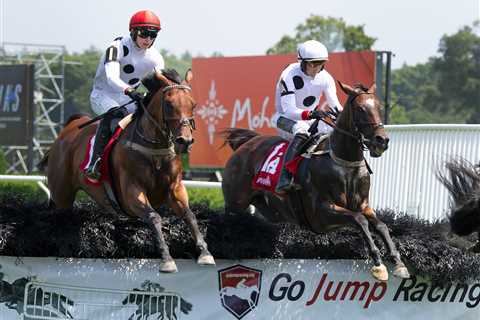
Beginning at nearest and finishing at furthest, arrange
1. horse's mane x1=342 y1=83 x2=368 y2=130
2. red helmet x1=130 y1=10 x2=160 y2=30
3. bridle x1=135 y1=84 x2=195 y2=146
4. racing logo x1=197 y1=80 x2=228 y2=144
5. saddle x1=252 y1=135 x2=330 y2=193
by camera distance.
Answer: bridle x1=135 y1=84 x2=195 y2=146
horse's mane x1=342 y1=83 x2=368 y2=130
red helmet x1=130 y1=10 x2=160 y2=30
saddle x1=252 y1=135 x2=330 y2=193
racing logo x1=197 y1=80 x2=228 y2=144

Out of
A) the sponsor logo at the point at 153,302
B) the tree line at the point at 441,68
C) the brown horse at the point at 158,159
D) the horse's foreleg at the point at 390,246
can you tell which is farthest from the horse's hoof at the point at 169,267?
the tree line at the point at 441,68

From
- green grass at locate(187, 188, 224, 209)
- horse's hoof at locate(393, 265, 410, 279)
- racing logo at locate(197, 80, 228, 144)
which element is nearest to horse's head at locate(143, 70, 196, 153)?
horse's hoof at locate(393, 265, 410, 279)

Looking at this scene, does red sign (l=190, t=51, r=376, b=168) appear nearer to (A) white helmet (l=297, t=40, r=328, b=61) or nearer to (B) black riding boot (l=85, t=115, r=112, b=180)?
(A) white helmet (l=297, t=40, r=328, b=61)

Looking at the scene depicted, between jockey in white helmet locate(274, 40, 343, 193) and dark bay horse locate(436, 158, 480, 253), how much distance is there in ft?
3.74

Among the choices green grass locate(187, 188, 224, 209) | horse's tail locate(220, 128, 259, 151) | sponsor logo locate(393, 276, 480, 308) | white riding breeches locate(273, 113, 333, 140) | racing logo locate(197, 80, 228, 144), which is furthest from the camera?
racing logo locate(197, 80, 228, 144)

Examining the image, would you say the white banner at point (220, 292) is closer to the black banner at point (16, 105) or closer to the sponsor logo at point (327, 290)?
the sponsor logo at point (327, 290)

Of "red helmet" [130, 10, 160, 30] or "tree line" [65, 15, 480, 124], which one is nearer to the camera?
"red helmet" [130, 10, 160, 30]

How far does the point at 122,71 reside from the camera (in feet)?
26.6

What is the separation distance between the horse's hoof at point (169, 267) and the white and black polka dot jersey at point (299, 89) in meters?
2.16

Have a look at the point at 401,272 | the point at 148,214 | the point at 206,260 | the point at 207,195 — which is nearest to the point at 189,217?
the point at 148,214

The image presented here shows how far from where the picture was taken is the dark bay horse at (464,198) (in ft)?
A: 26.1

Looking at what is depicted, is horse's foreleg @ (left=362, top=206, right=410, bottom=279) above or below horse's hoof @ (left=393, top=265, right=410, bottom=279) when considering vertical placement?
above

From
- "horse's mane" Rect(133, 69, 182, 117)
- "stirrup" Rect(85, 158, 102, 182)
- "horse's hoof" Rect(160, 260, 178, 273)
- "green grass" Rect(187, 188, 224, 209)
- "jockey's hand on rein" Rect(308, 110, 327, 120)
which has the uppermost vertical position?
"horse's mane" Rect(133, 69, 182, 117)

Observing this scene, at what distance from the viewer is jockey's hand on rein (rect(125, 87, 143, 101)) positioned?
741cm
